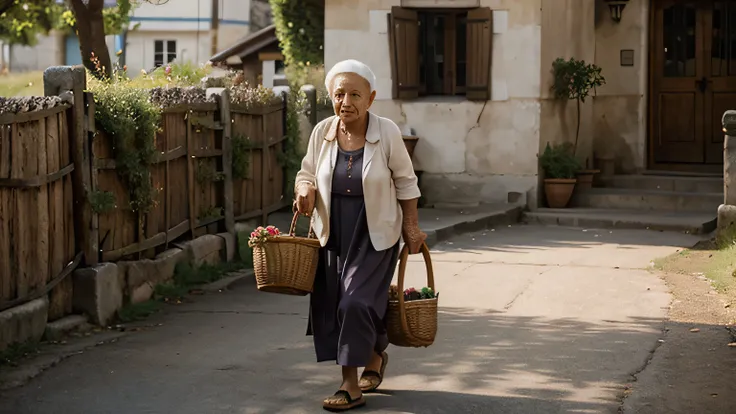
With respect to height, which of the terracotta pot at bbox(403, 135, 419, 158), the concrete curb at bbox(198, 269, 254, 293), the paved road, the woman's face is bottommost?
the paved road

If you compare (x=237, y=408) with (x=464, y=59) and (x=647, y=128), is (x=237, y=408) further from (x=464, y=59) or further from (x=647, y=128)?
(x=647, y=128)

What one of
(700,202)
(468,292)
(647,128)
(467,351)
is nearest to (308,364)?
(467,351)

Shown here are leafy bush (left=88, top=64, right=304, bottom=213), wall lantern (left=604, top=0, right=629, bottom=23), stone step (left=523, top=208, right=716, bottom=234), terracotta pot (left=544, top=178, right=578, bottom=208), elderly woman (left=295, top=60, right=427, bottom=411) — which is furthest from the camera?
wall lantern (left=604, top=0, right=629, bottom=23)

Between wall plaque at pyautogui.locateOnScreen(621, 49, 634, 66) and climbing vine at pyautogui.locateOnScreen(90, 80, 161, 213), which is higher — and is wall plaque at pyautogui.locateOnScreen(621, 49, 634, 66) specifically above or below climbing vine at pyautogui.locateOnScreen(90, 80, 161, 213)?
above

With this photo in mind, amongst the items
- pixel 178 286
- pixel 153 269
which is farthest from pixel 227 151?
pixel 153 269

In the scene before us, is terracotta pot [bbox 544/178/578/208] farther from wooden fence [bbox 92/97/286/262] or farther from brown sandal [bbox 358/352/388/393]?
brown sandal [bbox 358/352/388/393]

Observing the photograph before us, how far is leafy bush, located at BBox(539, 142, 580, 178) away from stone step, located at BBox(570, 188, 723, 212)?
0.44 meters

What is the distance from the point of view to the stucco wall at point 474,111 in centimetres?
1630

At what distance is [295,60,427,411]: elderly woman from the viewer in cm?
593

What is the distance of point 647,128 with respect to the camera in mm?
17953

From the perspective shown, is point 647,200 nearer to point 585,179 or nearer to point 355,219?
point 585,179

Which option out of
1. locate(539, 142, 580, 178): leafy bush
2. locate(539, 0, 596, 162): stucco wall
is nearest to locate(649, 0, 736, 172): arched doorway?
locate(539, 0, 596, 162): stucco wall

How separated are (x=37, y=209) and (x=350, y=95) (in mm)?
2621

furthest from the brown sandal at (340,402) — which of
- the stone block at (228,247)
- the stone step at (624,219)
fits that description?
the stone step at (624,219)
